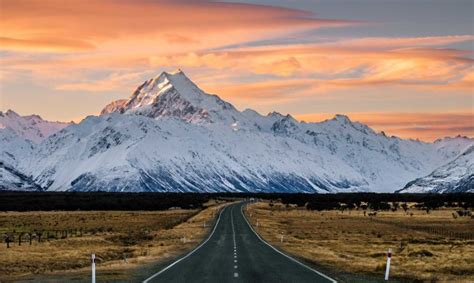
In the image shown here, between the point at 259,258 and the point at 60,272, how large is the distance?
12.0m

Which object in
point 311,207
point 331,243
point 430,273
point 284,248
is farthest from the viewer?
point 311,207

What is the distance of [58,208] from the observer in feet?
586

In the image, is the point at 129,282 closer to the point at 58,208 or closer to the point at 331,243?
the point at 331,243

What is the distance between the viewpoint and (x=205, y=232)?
3014 inches

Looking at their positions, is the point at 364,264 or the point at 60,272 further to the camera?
the point at 364,264

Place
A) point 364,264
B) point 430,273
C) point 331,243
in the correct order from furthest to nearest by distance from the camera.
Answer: point 331,243 < point 364,264 < point 430,273

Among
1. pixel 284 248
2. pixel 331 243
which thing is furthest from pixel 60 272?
pixel 331 243

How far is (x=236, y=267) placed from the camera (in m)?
37.2

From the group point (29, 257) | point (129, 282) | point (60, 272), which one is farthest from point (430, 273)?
point (29, 257)

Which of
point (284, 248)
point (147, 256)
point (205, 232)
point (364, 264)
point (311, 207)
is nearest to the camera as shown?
point (364, 264)

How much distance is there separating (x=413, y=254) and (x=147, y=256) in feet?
56.8

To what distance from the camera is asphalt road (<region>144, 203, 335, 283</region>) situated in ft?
105

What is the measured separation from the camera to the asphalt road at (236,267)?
32000 mm

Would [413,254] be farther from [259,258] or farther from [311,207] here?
[311,207]
